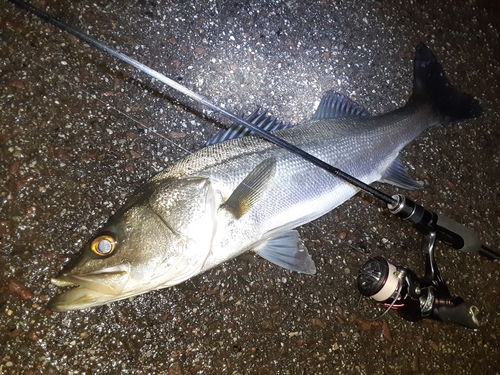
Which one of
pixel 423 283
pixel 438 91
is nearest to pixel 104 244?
pixel 423 283

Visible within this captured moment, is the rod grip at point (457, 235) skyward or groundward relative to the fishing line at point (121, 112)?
skyward

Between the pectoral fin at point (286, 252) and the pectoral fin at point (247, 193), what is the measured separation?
0.35m

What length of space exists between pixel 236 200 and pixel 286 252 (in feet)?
1.69

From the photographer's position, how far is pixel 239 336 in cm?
233

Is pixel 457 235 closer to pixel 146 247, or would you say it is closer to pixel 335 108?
pixel 335 108

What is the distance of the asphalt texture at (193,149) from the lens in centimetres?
213

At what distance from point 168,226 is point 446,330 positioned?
2323 millimetres

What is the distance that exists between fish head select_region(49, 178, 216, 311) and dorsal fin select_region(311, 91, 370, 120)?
0.98 meters

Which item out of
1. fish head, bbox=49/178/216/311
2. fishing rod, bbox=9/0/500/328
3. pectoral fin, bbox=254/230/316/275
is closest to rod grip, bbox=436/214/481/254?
fishing rod, bbox=9/0/500/328

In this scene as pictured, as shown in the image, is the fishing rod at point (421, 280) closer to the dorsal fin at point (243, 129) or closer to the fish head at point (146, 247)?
the dorsal fin at point (243, 129)

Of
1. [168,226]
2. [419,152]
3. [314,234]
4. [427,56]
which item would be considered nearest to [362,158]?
[314,234]

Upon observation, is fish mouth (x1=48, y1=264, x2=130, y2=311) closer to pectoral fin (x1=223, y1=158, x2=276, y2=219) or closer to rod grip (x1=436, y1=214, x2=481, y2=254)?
pectoral fin (x1=223, y1=158, x2=276, y2=219)

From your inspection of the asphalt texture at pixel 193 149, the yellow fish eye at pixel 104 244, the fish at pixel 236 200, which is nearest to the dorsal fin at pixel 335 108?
the fish at pixel 236 200

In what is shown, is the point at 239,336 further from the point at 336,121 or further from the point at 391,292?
the point at 336,121
